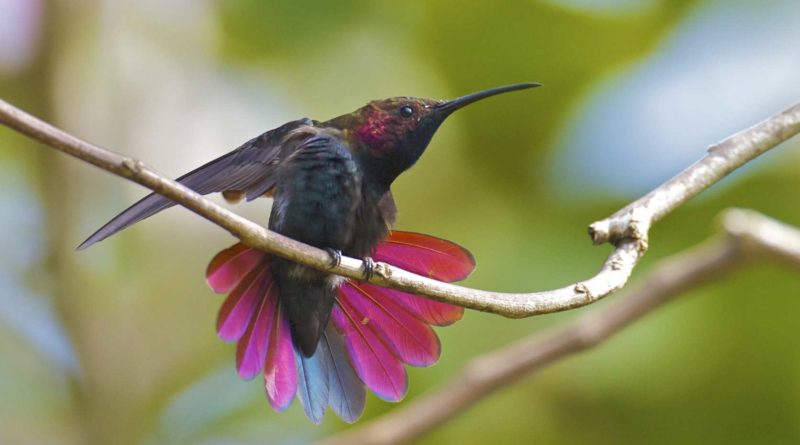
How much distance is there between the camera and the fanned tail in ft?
7.11

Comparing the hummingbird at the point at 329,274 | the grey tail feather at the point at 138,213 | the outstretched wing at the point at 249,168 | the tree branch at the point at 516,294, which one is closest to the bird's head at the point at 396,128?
the hummingbird at the point at 329,274

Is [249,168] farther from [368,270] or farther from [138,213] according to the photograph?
[368,270]

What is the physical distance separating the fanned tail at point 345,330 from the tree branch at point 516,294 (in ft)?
1.41

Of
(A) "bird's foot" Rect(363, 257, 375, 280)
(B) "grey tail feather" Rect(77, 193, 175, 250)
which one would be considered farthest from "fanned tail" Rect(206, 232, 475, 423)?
(A) "bird's foot" Rect(363, 257, 375, 280)

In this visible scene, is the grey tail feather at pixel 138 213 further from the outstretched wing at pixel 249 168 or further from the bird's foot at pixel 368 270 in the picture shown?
the bird's foot at pixel 368 270

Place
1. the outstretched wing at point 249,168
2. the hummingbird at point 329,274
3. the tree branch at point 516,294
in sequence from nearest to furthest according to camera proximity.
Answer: the tree branch at point 516,294 < the outstretched wing at point 249,168 < the hummingbird at point 329,274

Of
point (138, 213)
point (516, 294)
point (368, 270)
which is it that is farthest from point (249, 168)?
point (516, 294)

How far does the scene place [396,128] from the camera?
228 cm

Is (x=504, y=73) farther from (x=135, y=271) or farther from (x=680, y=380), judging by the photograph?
(x=135, y=271)

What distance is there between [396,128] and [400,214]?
38.6 inches

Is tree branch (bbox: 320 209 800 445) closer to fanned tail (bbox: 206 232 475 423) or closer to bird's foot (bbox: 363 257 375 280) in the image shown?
fanned tail (bbox: 206 232 475 423)

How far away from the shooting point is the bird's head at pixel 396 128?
2.23 meters

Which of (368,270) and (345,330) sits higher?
(345,330)

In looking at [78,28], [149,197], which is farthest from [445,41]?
[149,197]
